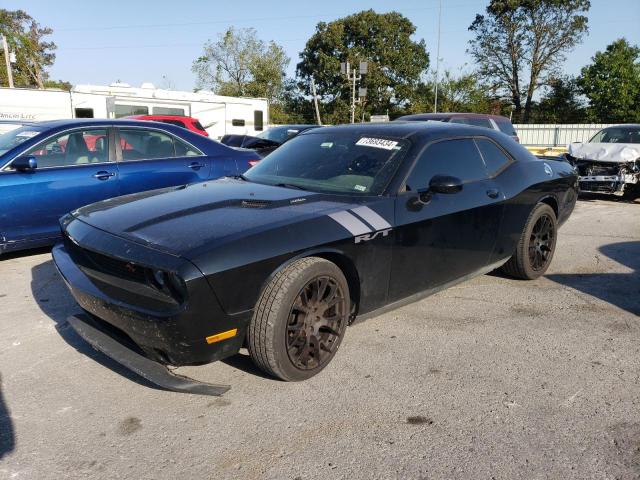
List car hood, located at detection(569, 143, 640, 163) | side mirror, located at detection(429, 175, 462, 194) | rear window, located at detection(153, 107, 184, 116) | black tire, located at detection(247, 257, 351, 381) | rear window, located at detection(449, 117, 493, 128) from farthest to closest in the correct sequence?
1. rear window, located at detection(153, 107, 184, 116)
2. rear window, located at detection(449, 117, 493, 128)
3. car hood, located at detection(569, 143, 640, 163)
4. side mirror, located at detection(429, 175, 462, 194)
5. black tire, located at detection(247, 257, 351, 381)

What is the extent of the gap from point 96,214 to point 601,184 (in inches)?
387

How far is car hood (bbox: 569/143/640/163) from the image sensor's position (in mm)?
10250

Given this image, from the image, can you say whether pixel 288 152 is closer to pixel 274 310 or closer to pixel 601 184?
pixel 274 310

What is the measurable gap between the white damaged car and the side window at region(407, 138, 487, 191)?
729 centimetres

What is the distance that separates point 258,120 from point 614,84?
26.1 metres

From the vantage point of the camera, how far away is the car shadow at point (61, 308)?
327 centimetres

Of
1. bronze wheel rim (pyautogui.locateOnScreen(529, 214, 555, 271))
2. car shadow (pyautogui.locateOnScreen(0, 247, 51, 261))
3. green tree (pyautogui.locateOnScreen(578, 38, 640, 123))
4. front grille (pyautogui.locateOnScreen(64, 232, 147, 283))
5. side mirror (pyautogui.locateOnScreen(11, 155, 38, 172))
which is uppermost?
green tree (pyautogui.locateOnScreen(578, 38, 640, 123))

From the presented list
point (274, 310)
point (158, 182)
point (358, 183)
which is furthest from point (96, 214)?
point (158, 182)

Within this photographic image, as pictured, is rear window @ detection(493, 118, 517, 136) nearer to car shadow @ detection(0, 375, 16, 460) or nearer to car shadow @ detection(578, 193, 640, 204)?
car shadow @ detection(578, 193, 640, 204)

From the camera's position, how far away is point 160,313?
2.62m

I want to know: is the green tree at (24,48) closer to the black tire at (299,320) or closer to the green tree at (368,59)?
the green tree at (368,59)

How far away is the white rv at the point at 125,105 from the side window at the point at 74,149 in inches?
402

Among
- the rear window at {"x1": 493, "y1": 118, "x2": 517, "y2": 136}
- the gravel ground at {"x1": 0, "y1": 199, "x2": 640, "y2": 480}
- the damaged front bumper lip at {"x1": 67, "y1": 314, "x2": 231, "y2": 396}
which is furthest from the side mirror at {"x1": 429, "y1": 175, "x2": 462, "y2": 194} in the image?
the rear window at {"x1": 493, "y1": 118, "x2": 517, "y2": 136}

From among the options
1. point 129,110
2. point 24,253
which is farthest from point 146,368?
point 129,110
